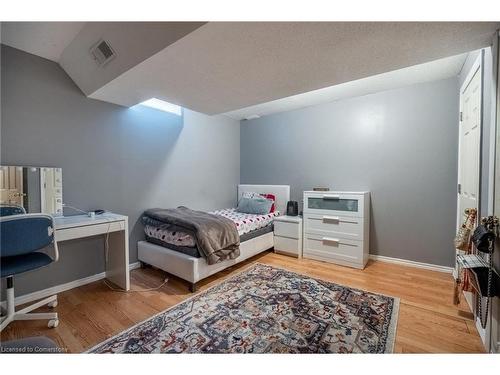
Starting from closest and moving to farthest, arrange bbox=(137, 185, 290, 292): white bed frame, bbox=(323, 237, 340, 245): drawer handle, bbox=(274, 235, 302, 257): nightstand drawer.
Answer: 1. bbox=(137, 185, 290, 292): white bed frame
2. bbox=(323, 237, 340, 245): drawer handle
3. bbox=(274, 235, 302, 257): nightstand drawer

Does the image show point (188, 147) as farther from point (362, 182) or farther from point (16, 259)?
point (362, 182)

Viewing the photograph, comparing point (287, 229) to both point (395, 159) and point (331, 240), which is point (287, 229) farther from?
point (395, 159)

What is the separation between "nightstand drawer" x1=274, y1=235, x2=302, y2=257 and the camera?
10.7 feet

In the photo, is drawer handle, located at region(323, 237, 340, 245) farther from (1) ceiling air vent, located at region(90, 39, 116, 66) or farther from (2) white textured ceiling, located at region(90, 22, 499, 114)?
(1) ceiling air vent, located at region(90, 39, 116, 66)

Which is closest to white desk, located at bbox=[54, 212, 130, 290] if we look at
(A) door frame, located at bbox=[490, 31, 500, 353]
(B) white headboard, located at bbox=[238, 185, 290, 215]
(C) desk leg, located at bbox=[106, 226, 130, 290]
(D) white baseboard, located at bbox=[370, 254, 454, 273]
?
(C) desk leg, located at bbox=[106, 226, 130, 290]

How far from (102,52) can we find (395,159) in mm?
3468

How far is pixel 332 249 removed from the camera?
303cm

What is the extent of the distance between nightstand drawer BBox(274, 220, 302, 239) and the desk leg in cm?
206

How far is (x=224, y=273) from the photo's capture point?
8.86 feet

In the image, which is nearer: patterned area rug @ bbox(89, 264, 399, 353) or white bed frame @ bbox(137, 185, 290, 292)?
patterned area rug @ bbox(89, 264, 399, 353)

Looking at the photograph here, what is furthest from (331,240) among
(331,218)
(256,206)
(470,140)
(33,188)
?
(33,188)

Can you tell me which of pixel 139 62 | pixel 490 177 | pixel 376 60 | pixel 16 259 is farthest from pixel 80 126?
pixel 490 177

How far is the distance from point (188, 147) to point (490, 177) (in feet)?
11.0

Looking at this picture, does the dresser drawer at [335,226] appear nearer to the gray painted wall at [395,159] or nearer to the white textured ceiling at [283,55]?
the gray painted wall at [395,159]
